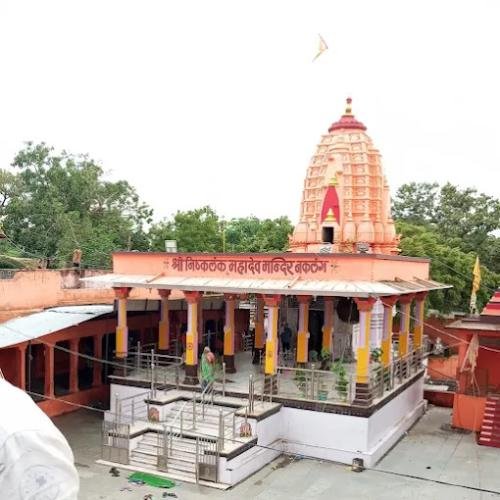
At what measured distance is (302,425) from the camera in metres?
14.2

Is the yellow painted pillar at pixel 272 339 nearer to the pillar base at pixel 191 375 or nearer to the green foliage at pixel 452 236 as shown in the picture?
the pillar base at pixel 191 375

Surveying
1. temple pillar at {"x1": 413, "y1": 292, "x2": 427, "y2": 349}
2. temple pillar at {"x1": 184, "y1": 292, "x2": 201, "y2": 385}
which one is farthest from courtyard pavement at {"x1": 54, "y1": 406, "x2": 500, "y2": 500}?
temple pillar at {"x1": 413, "y1": 292, "x2": 427, "y2": 349}

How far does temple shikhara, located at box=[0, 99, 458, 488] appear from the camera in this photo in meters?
13.4

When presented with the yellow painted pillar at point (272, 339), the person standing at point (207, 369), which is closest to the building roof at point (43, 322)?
the person standing at point (207, 369)

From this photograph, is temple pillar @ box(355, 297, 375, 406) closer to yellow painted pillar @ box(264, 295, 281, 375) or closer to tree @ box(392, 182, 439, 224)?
yellow painted pillar @ box(264, 295, 281, 375)

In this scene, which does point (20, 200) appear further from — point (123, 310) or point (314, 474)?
point (314, 474)

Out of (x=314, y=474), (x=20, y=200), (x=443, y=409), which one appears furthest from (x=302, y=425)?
(x=20, y=200)

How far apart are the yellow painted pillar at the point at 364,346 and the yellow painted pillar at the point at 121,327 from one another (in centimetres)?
693

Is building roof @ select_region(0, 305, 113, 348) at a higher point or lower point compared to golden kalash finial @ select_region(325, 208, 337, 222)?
lower

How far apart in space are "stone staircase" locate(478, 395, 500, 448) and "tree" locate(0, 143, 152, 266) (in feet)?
78.3

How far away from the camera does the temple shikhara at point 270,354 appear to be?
43.9 ft

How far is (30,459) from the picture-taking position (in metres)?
1.52

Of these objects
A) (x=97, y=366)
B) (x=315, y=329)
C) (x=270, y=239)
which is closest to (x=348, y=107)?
(x=315, y=329)

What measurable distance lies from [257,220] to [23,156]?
22837 mm
